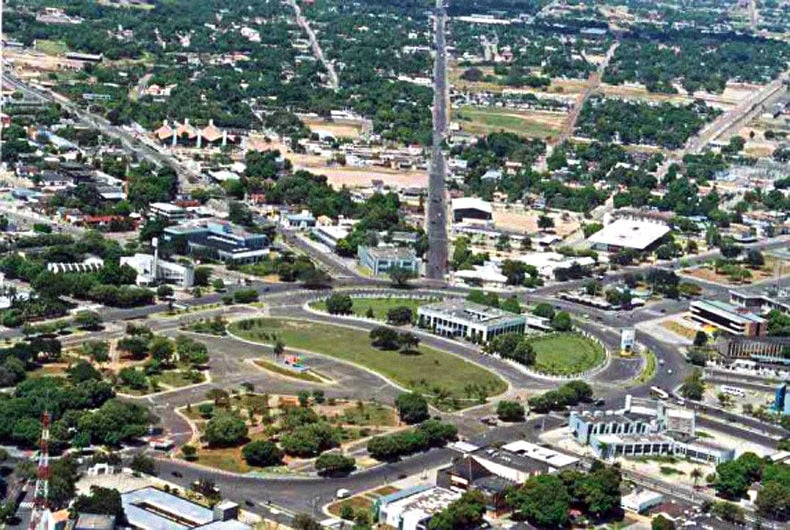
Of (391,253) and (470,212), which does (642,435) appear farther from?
(470,212)

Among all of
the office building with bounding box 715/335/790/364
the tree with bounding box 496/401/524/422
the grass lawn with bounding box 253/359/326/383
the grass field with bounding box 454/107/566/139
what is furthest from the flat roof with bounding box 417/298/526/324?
the grass field with bounding box 454/107/566/139

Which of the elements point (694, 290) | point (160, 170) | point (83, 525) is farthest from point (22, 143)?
point (83, 525)

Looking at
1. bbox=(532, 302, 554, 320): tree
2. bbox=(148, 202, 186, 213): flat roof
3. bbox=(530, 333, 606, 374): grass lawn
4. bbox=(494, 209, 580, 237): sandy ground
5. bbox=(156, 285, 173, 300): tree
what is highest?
bbox=(148, 202, 186, 213): flat roof

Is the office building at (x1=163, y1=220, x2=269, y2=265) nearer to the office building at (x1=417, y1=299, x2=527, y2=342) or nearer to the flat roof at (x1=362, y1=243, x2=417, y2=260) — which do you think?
the flat roof at (x1=362, y1=243, x2=417, y2=260)

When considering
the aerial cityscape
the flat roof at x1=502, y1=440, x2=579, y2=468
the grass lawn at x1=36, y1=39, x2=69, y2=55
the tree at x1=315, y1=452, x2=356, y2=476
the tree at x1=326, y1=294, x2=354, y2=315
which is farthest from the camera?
the grass lawn at x1=36, y1=39, x2=69, y2=55

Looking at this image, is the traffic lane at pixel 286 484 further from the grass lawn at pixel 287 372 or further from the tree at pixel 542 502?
the grass lawn at pixel 287 372

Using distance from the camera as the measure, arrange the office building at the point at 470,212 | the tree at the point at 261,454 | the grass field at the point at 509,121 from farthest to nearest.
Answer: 1. the grass field at the point at 509,121
2. the office building at the point at 470,212
3. the tree at the point at 261,454

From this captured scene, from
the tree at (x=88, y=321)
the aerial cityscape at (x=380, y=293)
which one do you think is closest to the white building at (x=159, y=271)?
the aerial cityscape at (x=380, y=293)
